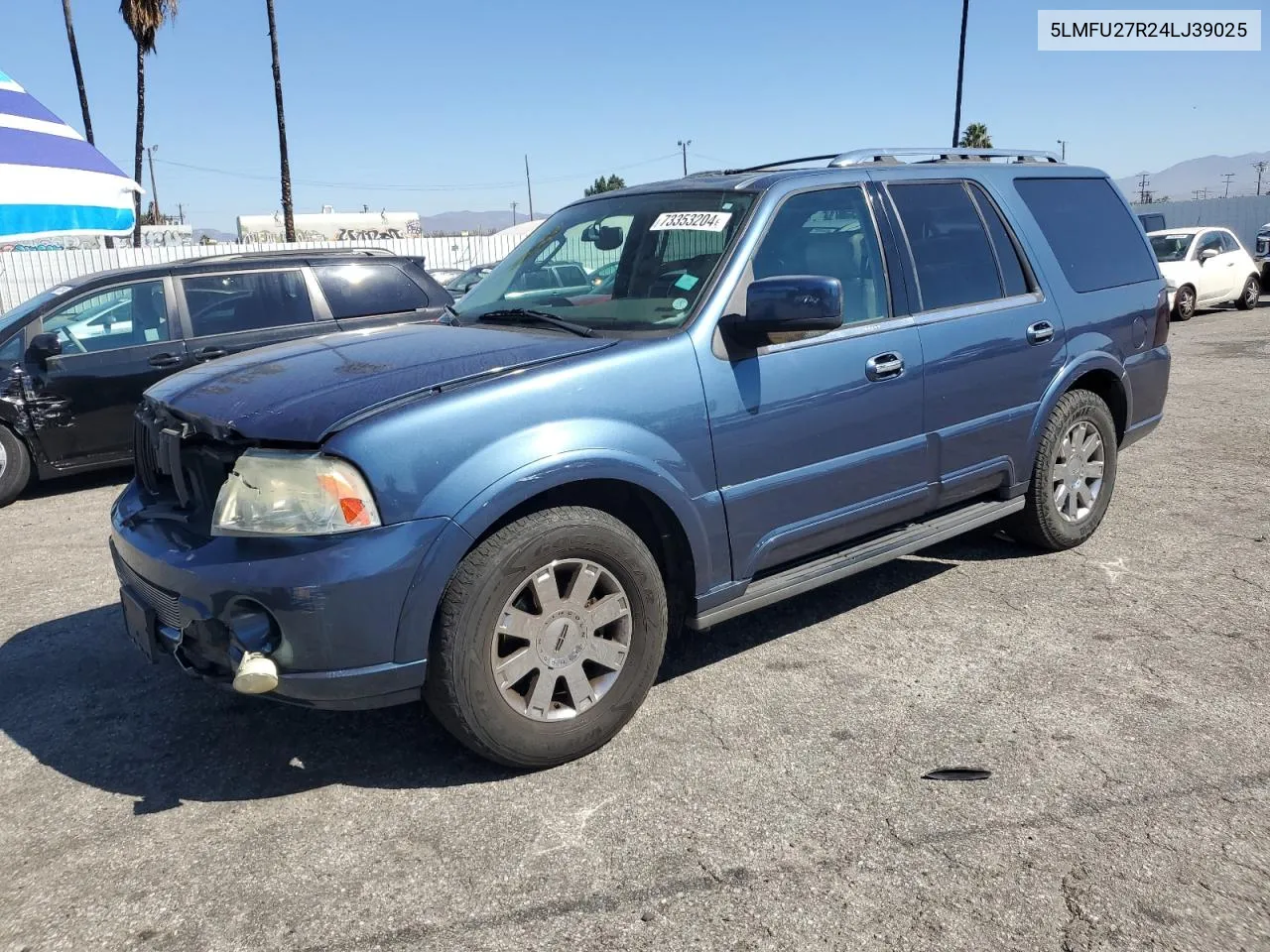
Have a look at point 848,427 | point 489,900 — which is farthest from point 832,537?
point 489,900

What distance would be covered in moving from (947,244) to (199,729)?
140 inches

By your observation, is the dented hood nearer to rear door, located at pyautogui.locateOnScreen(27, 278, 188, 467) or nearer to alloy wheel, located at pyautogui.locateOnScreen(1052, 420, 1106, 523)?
alloy wheel, located at pyautogui.locateOnScreen(1052, 420, 1106, 523)

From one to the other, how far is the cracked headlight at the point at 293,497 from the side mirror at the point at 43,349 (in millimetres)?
5206

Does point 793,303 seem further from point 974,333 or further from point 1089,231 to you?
point 1089,231

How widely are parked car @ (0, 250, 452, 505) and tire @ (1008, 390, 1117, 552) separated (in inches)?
184

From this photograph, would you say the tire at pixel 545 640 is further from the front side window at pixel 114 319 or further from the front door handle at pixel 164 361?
the front side window at pixel 114 319

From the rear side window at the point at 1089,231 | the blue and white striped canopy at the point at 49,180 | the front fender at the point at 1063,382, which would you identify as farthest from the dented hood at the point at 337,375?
the blue and white striped canopy at the point at 49,180

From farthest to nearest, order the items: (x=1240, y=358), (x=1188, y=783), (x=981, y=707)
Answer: (x=1240, y=358) < (x=981, y=707) < (x=1188, y=783)

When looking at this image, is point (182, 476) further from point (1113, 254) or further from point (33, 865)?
point (1113, 254)

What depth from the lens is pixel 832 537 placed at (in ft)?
12.7

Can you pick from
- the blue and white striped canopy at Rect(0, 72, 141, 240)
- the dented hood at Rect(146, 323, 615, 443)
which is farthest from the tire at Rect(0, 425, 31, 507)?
the dented hood at Rect(146, 323, 615, 443)

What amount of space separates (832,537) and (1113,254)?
2.56 m

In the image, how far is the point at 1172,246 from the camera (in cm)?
1650

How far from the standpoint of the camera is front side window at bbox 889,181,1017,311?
420 centimetres
